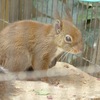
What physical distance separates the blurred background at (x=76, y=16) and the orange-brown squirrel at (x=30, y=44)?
21cm

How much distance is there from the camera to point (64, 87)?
11.4 ft

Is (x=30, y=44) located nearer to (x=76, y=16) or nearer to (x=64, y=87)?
(x=64, y=87)

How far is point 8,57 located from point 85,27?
963 millimetres

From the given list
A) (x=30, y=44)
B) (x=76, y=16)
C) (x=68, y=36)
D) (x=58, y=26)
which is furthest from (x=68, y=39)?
(x=76, y=16)

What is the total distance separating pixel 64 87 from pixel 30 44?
514 mm

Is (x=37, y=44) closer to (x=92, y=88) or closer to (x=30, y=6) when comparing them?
(x=92, y=88)

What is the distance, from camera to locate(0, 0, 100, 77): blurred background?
3.93 metres

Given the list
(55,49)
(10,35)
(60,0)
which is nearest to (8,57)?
(10,35)

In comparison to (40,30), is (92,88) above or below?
below

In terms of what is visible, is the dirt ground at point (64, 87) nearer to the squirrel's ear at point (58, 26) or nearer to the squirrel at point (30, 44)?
the squirrel at point (30, 44)

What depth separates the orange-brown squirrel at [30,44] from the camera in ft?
11.5

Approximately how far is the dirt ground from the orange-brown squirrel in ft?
0.71

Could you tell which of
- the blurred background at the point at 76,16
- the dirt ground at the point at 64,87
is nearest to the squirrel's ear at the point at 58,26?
the blurred background at the point at 76,16

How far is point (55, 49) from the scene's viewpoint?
3553mm
